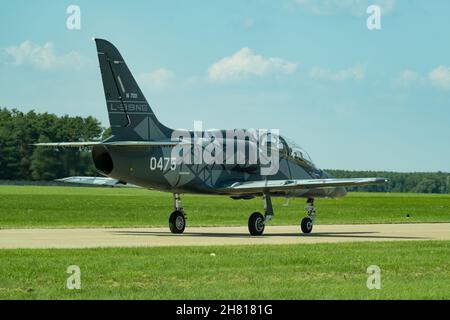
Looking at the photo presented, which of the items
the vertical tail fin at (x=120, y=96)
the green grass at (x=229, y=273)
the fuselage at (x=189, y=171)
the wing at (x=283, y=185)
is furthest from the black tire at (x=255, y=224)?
the green grass at (x=229, y=273)

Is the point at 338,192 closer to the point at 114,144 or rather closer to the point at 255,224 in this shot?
the point at 255,224

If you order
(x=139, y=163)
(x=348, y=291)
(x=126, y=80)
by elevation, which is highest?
(x=126, y=80)

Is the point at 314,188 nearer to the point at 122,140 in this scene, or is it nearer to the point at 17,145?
the point at 122,140

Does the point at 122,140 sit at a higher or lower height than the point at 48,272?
higher

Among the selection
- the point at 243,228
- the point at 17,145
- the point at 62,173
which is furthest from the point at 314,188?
the point at 17,145

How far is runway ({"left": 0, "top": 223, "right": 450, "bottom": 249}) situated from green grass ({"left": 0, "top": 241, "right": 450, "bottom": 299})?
3760mm

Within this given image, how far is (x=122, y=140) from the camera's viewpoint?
34750 mm

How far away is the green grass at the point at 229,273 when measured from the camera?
18641mm

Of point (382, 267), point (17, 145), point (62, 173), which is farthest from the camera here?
point (17, 145)

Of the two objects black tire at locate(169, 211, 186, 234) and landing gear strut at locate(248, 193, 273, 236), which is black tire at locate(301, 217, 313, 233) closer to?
landing gear strut at locate(248, 193, 273, 236)

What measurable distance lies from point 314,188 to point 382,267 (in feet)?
55.5

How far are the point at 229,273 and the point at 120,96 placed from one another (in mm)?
13977

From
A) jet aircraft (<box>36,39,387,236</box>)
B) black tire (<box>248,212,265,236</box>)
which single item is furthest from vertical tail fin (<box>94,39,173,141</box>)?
black tire (<box>248,212,265,236</box>)
